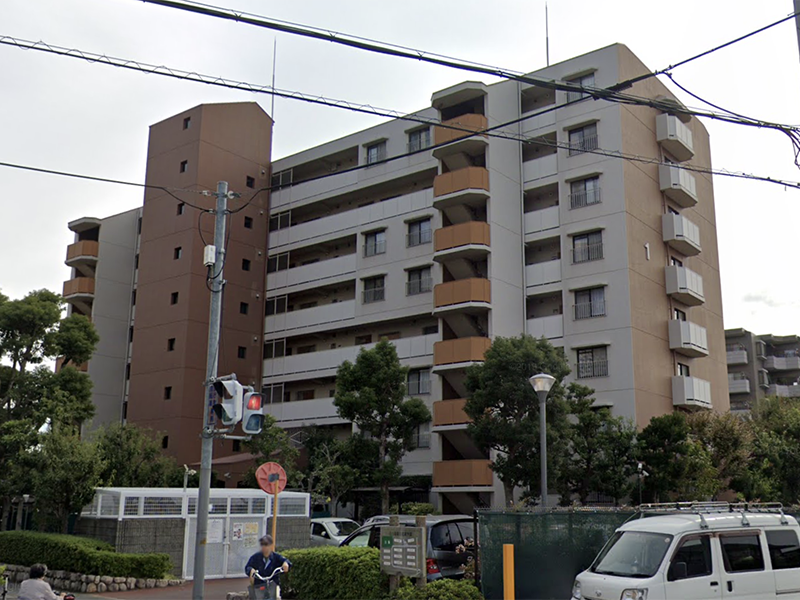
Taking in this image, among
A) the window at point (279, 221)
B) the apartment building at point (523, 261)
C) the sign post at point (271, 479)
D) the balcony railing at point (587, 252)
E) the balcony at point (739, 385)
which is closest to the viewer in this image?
the sign post at point (271, 479)

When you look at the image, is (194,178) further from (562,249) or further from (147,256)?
(562,249)

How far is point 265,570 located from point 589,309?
76.0 feet

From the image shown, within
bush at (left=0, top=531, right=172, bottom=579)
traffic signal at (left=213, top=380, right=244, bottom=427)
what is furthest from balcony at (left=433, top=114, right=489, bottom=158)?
traffic signal at (left=213, top=380, right=244, bottom=427)

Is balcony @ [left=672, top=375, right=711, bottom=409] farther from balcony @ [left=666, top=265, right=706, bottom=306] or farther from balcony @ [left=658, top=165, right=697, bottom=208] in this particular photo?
balcony @ [left=658, top=165, right=697, bottom=208]

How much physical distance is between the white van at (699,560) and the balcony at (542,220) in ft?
78.0

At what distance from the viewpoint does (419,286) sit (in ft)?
127

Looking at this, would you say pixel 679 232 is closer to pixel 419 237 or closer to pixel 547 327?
pixel 547 327

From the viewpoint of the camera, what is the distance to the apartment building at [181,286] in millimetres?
41531

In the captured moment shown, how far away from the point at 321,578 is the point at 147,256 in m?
32.5

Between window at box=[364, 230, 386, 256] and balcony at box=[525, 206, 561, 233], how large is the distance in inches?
297

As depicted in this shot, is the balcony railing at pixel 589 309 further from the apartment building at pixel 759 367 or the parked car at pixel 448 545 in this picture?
the apartment building at pixel 759 367

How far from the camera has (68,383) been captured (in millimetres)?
31250

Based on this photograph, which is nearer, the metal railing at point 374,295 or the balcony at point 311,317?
the metal railing at point 374,295

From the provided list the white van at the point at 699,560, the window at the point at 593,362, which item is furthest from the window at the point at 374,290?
the white van at the point at 699,560
